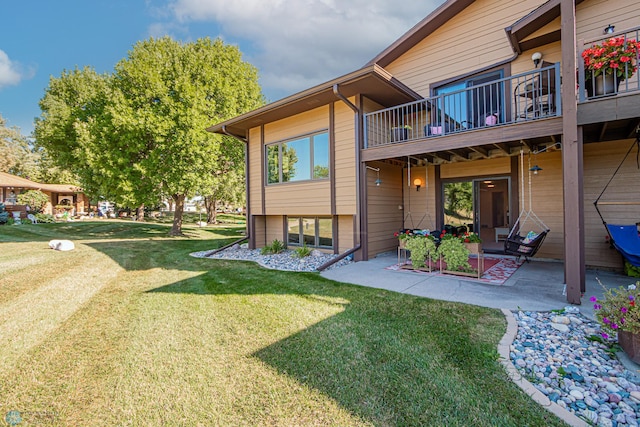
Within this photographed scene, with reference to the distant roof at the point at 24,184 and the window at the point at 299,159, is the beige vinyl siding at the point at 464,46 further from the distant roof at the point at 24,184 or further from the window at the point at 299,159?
the distant roof at the point at 24,184

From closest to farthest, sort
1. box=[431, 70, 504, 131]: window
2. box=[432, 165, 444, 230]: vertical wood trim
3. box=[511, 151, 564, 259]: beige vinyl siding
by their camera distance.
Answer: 1. box=[511, 151, 564, 259]: beige vinyl siding
2. box=[431, 70, 504, 131]: window
3. box=[432, 165, 444, 230]: vertical wood trim

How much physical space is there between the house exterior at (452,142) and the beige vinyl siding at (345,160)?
3cm

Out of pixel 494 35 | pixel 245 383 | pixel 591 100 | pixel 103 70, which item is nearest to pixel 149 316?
pixel 245 383

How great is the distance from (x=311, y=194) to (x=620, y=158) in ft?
22.8

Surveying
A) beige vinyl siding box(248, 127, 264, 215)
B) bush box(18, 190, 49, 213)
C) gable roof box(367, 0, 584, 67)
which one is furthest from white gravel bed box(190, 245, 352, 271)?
bush box(18, 190, 49, 213)

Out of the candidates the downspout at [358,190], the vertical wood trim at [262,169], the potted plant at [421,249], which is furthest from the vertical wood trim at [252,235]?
the potted plant at [421,249]

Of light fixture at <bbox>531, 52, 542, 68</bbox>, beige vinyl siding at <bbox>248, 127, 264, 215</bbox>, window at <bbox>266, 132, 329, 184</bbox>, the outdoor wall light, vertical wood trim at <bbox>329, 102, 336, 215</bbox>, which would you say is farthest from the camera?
beige vinyl siding at <bbox>248, 127, 264, 215</bbox>

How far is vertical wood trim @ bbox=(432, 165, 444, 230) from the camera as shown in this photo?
8508 millimetres

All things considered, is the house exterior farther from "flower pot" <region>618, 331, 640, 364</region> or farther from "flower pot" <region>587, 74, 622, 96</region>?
"flower pot" <region>618, 331, 640, 364</region>

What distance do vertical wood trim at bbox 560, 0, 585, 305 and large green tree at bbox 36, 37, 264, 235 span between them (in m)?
12.2

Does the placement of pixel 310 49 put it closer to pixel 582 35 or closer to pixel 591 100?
pixel 582 35

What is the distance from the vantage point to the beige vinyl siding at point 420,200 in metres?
8.65

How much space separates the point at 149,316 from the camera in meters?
4.06

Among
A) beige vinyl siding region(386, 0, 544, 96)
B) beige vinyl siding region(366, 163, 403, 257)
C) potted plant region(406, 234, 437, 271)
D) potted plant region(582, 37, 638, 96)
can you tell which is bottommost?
potted plant region(406, 234, 437, 271)
